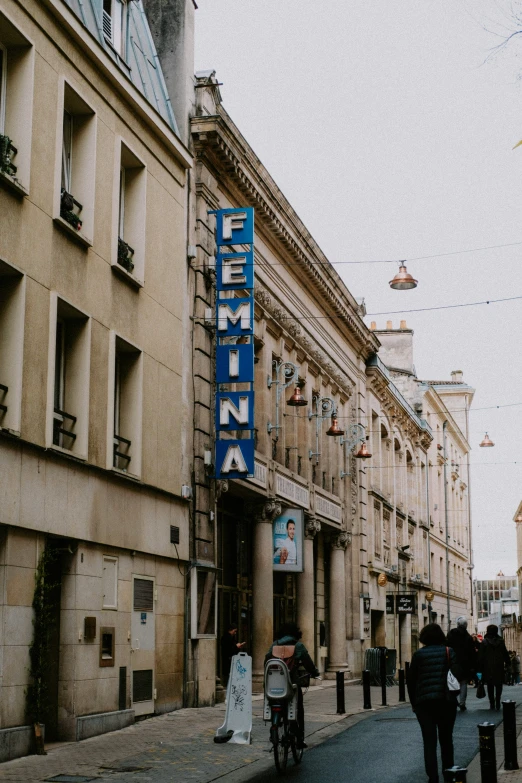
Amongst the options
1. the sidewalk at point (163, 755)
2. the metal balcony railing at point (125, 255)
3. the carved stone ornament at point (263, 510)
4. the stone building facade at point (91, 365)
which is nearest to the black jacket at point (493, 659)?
the sidewalk at point (163, 755)

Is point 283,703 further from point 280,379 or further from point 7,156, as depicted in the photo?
point 280,379

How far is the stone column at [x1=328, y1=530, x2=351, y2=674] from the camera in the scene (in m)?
35.2

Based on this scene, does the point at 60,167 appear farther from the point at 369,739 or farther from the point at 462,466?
the point at 462,466

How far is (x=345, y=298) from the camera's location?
3688cm

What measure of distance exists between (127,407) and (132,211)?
3727 millimetres

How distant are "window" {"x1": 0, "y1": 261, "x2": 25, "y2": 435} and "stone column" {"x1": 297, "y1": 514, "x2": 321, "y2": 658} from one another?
55.5ft

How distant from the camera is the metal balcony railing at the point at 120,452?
62.5ft

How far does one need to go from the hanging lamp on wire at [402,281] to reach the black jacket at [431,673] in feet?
40.8

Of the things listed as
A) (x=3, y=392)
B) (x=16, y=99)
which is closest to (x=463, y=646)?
(x=3, y=392)

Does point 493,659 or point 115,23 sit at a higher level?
point 115,23

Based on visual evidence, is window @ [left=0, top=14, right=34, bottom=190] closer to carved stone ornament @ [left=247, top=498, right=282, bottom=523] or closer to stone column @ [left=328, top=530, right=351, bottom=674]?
carved stone ornament @ [left=247, top=498, right=282, bottom=523]

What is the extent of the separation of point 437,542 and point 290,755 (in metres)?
46.5

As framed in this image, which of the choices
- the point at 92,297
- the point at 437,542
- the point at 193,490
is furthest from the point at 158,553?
the point at 437,542

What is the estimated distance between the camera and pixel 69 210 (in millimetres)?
17484
